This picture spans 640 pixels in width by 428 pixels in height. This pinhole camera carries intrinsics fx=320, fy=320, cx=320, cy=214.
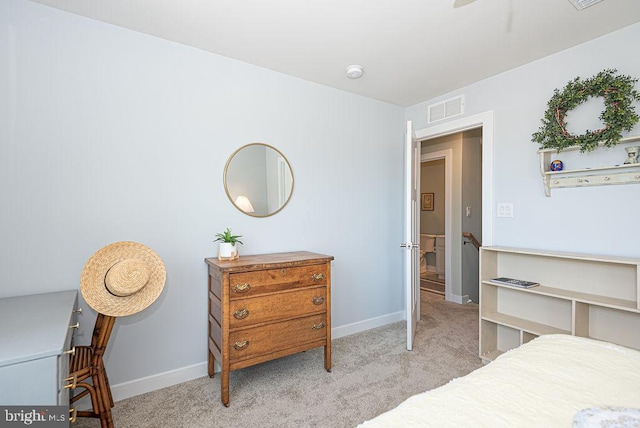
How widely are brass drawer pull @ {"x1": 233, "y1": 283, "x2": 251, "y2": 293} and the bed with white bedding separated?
138cm

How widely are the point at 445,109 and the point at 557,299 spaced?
6.53 feet

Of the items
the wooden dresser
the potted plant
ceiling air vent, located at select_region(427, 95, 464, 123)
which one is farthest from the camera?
ceiling air vent, located at select_region(427, 95, 464, 123)

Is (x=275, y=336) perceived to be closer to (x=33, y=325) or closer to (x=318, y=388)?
(x=318, y=388)

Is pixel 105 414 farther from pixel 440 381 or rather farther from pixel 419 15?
pixel 419 15

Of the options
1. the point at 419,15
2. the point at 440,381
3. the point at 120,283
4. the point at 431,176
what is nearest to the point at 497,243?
the point at 440,381

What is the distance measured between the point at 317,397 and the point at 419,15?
2.56 metres

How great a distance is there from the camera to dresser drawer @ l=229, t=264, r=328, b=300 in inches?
83.0

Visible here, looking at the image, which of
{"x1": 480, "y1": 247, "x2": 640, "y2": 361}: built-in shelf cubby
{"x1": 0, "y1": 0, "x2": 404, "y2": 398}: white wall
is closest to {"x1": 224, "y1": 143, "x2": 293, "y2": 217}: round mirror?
{"x1": 0, "y1": 0, "x2": 404, "y2": 398}: white wall

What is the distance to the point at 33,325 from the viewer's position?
130 cm

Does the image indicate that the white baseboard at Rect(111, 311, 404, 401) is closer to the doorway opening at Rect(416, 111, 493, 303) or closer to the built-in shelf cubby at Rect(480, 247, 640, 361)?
the built-in shelf cubby at Rect(480, 247, 640, 361)

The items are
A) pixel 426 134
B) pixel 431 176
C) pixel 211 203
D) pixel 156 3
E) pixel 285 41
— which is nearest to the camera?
pixel 156 3

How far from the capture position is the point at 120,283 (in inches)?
62.9

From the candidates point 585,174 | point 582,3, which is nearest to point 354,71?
point 582,3

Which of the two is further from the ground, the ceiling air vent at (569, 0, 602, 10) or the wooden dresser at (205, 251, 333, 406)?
the ceiling air vent at (569, 0, 602, 10)
